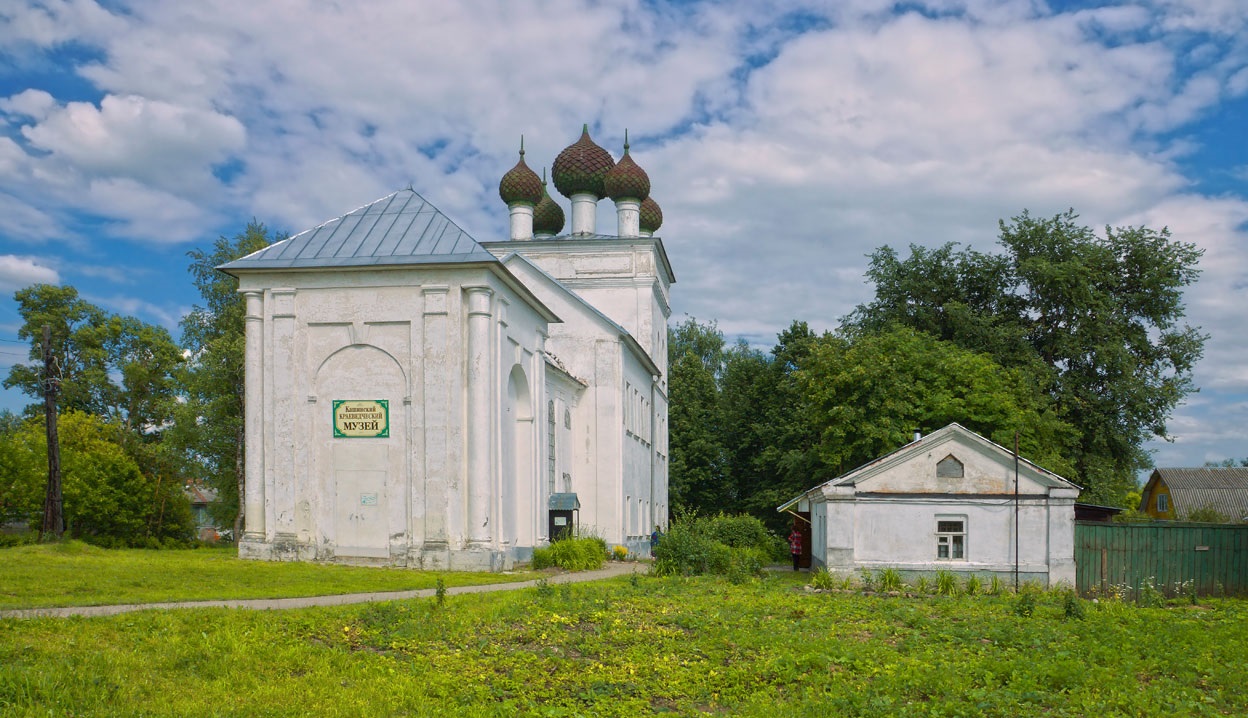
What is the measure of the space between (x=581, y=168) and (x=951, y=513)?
83.0 ft

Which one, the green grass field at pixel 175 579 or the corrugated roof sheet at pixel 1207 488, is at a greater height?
the green grass field at pixel 175 579

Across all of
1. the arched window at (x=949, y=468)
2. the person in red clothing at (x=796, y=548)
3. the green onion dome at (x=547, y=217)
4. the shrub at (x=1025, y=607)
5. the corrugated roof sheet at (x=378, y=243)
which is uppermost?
the green onion dome at (x=547, y=217)

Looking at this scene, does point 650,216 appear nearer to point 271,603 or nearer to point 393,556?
point 393,556

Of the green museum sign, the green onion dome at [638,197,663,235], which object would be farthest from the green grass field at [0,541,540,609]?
the green onion dome at [638,197,663,235]

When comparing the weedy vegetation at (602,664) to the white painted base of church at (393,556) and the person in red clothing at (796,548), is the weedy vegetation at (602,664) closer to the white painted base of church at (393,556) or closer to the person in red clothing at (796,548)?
the white painted base of church at (393,556)

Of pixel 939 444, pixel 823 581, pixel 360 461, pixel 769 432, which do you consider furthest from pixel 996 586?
pixel 769 432

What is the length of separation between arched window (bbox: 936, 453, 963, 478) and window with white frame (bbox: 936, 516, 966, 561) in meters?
0.90

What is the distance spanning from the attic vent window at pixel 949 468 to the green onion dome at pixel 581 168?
24521 mm

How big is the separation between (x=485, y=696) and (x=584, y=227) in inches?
1403

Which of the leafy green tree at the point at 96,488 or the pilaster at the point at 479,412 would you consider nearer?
the pilaster at the point at 479,412

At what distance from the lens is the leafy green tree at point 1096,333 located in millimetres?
39562

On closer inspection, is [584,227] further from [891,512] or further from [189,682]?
[189,682]

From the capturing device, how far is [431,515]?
24109 mm

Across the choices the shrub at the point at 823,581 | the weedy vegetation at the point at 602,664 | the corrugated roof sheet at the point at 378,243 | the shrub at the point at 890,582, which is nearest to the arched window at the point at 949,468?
the shrub at the point at 890,582
